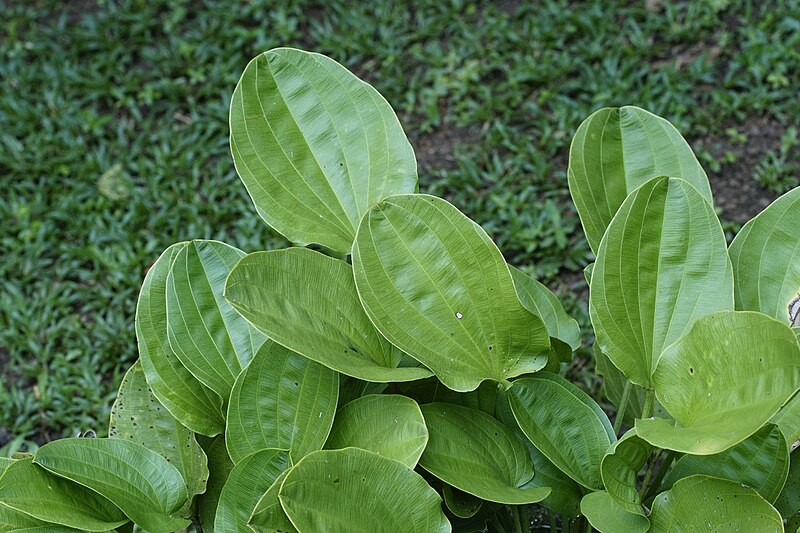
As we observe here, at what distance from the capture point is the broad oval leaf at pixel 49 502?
0.98 metres

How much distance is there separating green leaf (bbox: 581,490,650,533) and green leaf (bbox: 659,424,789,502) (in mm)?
82

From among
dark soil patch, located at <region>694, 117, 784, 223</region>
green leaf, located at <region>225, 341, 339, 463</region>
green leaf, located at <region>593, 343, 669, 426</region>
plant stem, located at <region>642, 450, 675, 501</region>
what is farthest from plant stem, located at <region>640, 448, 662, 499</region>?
dark soil patch, located at <region>694, 117, 784, 223</region>

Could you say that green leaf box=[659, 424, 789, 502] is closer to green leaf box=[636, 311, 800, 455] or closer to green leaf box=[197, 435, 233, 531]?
green leaf box=[636, 311, 800, 455]

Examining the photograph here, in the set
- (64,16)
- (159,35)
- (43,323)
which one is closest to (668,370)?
(43,323)

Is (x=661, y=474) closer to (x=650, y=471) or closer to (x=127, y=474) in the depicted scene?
(x=650, y=471)

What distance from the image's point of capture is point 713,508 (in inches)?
37.4

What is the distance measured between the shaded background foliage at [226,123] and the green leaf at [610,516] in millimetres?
1377

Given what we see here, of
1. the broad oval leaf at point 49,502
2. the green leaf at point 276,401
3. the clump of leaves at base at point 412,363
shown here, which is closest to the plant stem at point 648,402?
the clump of leaves at base at point 412,363

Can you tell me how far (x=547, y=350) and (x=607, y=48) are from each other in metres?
2.23

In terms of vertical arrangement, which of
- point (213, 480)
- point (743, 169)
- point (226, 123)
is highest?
point (213, 480)

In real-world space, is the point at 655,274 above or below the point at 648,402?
above

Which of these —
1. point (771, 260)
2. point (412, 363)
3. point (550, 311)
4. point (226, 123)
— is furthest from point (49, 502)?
point (226, 123)

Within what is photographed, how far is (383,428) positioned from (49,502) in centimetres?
39

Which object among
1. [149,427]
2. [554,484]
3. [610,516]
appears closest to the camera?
[610,516]
